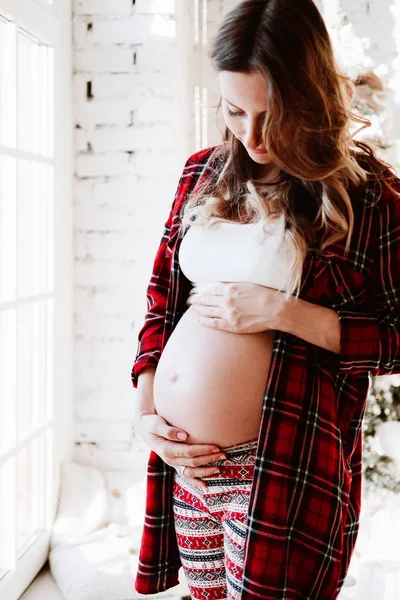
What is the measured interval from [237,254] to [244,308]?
0.10 m

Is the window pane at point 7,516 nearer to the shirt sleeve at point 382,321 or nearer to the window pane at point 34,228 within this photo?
the window pane at point 34,228

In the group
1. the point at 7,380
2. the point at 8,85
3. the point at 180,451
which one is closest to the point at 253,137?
the point at 180,451

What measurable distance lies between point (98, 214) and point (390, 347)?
1.40m

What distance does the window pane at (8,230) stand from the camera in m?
1.82

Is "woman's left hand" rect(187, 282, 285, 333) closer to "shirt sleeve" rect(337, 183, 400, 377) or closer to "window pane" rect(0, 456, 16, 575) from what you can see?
"shirt sleeve" rect(337, 183, 400, 377)

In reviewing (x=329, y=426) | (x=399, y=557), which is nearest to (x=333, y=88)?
(x=329, y=426)

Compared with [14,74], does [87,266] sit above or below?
below

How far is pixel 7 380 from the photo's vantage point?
187cm

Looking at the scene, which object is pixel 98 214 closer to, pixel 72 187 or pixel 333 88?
pixel 72 187

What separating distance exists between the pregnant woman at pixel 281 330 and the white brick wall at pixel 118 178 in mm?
1069

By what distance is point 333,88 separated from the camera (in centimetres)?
110

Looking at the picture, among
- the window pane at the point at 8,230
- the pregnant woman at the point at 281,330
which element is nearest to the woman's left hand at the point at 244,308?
the pregnant woman at the point at 281,330

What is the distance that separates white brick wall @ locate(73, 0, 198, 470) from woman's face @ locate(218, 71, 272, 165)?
3.73 feet

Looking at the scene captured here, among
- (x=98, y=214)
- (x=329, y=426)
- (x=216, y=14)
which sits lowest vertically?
(x=329, y=426)
